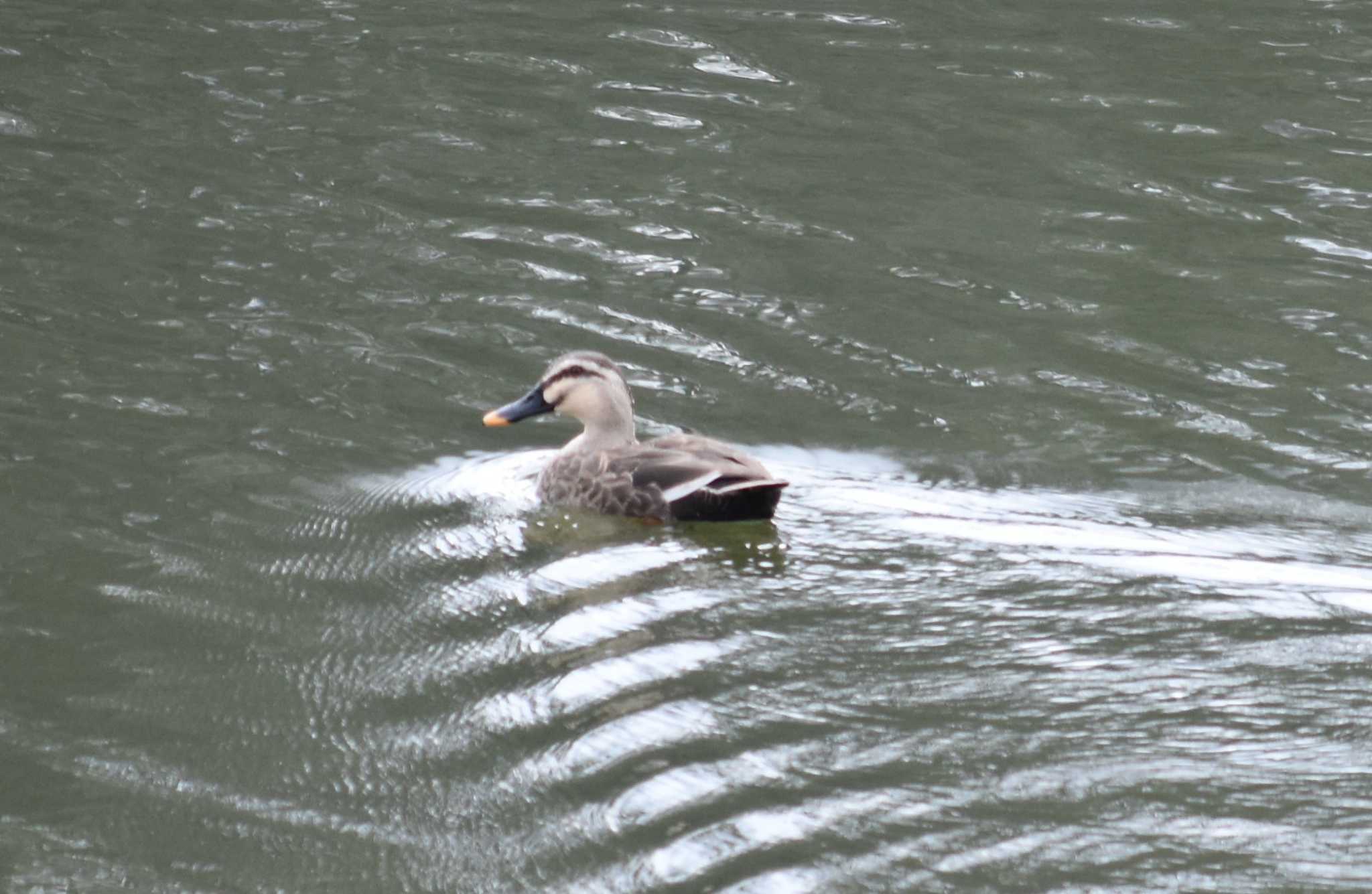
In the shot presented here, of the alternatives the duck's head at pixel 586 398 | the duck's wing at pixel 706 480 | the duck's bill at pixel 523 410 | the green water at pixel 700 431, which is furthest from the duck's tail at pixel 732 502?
the duck's bill at pixel 523 410

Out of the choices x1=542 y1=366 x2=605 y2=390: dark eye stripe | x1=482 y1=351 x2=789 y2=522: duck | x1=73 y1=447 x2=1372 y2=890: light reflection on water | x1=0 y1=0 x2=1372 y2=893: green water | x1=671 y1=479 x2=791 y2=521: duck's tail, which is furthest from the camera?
x1=542 y1=366 x2=605 y2=390: dark eye stripe

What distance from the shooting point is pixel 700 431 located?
824 cm

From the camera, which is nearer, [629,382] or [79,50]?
[629,382]

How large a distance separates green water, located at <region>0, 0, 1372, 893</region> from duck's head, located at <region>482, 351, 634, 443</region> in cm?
32

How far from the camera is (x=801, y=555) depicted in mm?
6793

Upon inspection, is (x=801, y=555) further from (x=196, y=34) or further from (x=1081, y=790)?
(x=196, y=34)

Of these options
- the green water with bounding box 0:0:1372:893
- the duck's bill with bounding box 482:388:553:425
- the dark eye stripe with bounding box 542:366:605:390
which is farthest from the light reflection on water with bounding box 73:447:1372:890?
the dark eye stripe with bounding box 542:366:605:390

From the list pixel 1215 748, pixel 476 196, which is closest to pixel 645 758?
pixel 1215 748

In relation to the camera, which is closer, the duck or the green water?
the green water

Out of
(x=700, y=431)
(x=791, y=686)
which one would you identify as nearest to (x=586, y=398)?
(x=700, y=431)

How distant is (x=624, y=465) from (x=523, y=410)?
0.69 meters

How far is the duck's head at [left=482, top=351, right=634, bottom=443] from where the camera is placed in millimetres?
7773

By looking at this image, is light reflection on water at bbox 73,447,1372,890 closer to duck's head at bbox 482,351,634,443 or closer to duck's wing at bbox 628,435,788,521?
duck's wing at bbox 628,435,788,521

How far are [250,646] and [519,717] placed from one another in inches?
42.4
